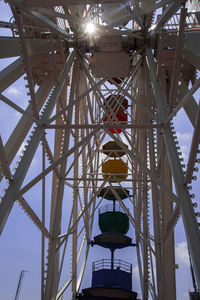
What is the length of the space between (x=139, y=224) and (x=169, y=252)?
305 centimetres

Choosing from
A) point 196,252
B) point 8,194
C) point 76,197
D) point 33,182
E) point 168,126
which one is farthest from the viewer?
point 76,197

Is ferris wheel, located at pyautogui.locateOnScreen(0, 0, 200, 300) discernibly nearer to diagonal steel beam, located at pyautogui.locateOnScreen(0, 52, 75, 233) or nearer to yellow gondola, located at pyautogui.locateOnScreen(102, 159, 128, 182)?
diagonal steel beam, located at pyautogui.locateOnScreen(0, 52, 75, 233)

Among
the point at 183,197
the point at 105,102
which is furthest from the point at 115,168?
the point at 183,197

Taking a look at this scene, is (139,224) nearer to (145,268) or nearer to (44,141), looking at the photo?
(145,268)

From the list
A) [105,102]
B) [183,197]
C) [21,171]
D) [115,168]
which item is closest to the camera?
[183,197]

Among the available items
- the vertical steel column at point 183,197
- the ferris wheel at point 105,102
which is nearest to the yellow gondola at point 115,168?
the ferris wheel at point 105,102

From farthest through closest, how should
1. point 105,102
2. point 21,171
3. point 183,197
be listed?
point 105,102
point 21,171
point 183,197

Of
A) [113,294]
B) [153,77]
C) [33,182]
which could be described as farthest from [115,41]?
[113,294]

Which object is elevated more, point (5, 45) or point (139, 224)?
point (5, 45)

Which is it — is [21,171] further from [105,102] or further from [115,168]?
[115,168]

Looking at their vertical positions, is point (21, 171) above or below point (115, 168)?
below

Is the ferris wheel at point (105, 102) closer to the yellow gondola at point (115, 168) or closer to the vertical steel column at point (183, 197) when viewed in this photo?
the vertical steel column at point (183, 197)

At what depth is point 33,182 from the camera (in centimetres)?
723

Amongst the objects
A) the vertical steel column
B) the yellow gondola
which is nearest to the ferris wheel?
the vertical steel column
